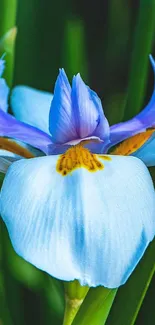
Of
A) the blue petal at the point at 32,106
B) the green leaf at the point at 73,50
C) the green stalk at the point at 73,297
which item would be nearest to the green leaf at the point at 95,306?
the green stalk at the point at 73,297

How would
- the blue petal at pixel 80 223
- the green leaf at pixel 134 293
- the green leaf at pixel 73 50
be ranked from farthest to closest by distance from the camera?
the green leaf at pixel 73 50
the green leaf at pixel 134 293
the blue petal at pixel 80 223

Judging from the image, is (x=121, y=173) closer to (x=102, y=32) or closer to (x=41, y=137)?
(x=41, y=137)

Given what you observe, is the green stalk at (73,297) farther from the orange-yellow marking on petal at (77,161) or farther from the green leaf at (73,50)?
the green leaf at (73,50)

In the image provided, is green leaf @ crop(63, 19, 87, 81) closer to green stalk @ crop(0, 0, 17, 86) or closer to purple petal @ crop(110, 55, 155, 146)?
green stalk @ crop(0, 0, 17, 86)

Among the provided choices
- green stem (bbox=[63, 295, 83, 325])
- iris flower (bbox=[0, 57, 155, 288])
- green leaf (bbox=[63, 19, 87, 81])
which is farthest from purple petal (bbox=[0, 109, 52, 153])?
green leaf (bbox=[63, 19, 87, 81])

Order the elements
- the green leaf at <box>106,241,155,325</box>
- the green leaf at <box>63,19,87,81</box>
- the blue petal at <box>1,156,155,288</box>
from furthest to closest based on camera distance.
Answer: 1. the green leaf at <box>63,19,87,81</box>
2. the green leaf at <box>106,241,155,325</box>
3. the blue petal at <box>1,156,155,288</box>
